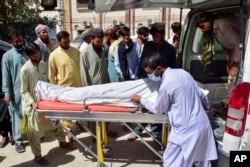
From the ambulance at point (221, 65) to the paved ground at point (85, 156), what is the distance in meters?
1.14

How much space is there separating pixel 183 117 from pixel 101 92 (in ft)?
3.28

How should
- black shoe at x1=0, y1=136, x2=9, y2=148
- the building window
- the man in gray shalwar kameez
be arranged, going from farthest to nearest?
the building window, black shoe at x1=0, y1=136, x2=9, y2=148, the man in gray shalwar kameez

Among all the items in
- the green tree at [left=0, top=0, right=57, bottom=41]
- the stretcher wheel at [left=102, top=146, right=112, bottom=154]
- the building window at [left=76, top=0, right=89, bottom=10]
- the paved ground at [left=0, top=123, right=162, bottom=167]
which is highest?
the building window at [left=76, top=0, right=89, bottom=10]

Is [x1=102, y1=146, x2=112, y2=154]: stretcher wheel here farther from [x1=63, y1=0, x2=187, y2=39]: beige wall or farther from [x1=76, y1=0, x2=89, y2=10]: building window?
[x1=76, y1=0, x2=89, y2=10]: building window

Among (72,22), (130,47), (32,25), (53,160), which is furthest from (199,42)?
(72,22)

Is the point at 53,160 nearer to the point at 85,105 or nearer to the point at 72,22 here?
the point at 85,105

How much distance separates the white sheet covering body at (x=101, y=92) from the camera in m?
2.92

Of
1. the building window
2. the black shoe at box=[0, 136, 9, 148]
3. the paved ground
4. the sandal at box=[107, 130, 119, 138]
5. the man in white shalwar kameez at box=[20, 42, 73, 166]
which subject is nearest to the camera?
the man in white shalwar kameez at box=[20, 42, 73, 166]

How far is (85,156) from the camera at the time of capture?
12.4 ft

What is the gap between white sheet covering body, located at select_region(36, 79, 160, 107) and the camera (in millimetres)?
2921

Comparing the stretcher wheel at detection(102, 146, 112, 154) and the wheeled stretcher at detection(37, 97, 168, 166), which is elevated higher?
the wheeled stretcher at detection(37, 97, 168, 166)

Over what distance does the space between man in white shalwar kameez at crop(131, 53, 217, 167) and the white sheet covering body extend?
1.79 feet

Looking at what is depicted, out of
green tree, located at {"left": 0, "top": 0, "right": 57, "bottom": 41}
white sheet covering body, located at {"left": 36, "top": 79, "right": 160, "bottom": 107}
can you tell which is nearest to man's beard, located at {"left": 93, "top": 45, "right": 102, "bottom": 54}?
white sheet covering body, located at {"left": 36, "top": 79, "right": 160, "bottom": 107}

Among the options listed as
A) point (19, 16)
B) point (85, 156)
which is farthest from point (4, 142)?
point (19, 16)
